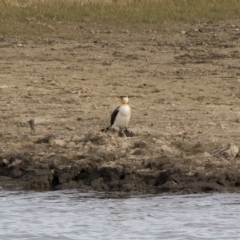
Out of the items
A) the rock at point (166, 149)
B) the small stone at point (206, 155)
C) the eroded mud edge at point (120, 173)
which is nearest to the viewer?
the eroded mud edge at point (120, 173)

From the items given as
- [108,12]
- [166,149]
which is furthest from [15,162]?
[108,12]

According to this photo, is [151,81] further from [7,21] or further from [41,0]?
[41,0]

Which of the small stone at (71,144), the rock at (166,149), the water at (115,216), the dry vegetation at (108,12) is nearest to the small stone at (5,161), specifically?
the water at (115,216)

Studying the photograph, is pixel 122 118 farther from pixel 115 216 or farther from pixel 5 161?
pixel 115 216

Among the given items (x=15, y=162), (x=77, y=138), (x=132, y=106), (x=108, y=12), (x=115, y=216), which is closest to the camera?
(x=115, y=216)

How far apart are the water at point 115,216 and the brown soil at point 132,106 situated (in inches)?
7.6

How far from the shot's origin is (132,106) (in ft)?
40.0

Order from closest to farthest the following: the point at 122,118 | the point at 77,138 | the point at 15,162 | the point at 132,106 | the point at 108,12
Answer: the point at 15,162
the point at 77,138
the point at 122,118
the point at 132,106
the point at 108,12

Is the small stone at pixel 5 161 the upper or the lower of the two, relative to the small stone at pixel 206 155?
lower

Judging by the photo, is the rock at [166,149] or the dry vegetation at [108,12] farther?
the dry vegetation at [108,12]

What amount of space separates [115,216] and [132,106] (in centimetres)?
316

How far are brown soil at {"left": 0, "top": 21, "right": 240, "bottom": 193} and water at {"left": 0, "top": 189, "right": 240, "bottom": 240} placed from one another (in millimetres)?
192

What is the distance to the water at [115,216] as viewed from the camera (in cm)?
884

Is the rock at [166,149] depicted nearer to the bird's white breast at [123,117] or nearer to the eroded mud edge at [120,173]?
the eroded mud edge at [120,173]
